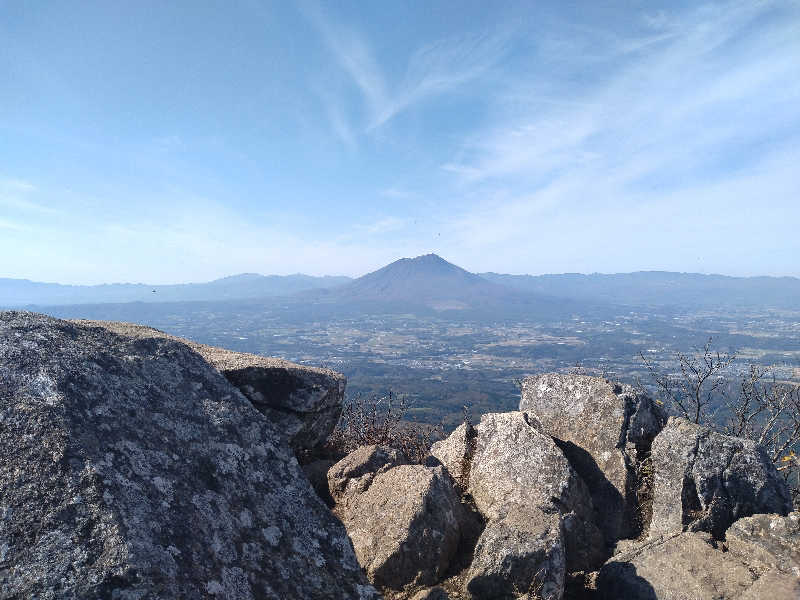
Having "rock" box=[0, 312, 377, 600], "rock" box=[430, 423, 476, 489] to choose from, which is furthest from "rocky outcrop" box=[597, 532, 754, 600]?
"rock" box=[0, 312, 377, 600]

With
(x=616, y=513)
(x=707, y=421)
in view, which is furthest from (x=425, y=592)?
(x=707, y=421)

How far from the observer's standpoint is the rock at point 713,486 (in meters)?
6.74

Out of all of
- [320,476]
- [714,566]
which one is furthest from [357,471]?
[714,566]

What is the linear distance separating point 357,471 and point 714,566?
483 centimetres

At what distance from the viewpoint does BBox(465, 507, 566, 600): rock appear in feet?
16.9

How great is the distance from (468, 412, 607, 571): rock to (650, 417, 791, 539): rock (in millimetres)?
1116

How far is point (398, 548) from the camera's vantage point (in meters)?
5.43

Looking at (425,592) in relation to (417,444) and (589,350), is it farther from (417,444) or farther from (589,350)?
(589,350)

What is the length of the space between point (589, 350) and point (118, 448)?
212 metres

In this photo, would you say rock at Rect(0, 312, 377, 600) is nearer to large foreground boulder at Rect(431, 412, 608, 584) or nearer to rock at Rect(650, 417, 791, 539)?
large foreground boulder at Rect(431, 412, 608, 584)

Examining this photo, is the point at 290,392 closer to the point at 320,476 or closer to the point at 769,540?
the point at 320,476

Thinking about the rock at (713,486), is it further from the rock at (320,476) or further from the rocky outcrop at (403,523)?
the rock at (320,476)

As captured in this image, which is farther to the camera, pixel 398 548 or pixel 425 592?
pixel 398 548

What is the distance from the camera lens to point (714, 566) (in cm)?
575
